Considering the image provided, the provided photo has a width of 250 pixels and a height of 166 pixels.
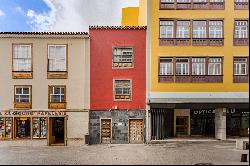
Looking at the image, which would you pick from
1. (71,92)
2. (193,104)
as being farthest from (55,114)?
(193,104)

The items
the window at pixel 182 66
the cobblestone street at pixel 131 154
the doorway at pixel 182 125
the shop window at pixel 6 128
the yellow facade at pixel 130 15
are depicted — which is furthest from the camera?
the yellow facade at pixel 130 15

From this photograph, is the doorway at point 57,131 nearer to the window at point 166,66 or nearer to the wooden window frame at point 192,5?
the window at point 166,66

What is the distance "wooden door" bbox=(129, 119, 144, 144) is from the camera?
31.3 metres

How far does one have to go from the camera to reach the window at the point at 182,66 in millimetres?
30984

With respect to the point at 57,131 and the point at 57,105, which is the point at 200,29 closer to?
the point at 57,105

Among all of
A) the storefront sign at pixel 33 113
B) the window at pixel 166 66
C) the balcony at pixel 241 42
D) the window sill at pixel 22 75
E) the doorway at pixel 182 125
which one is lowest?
the doorway at pixel 182 125

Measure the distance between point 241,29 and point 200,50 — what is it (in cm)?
362

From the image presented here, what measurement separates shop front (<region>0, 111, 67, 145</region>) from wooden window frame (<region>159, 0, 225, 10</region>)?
37.1ft

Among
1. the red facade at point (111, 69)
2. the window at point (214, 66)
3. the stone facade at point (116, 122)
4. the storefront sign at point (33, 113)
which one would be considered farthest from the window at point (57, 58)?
the window at point (214, 66)

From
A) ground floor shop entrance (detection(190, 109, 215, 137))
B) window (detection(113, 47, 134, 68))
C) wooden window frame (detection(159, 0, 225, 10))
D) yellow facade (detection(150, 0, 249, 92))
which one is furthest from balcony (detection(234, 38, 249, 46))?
window (detection(113, 47, 134, 68))

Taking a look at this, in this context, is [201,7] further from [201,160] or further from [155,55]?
[201,160]

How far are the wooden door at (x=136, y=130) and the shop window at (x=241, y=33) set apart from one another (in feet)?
31.5

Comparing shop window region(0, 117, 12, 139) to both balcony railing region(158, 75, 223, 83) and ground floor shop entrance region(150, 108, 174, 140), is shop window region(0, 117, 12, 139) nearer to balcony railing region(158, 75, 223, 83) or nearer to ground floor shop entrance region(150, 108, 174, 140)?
ground floor shop entrance region(150, 108, 174, 140)

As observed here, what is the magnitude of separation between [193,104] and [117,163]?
1187cm
